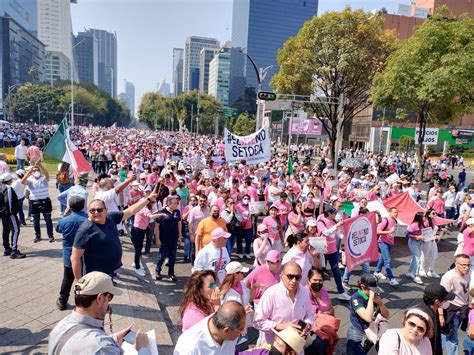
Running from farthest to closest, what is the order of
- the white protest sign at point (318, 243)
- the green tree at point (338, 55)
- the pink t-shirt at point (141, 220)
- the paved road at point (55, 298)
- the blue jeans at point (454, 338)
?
the green tree at point (338, 55) < the pink t-shirt at point (141, 220) < the white protest sign at point (318, 243) < the paved road at point (55, 298) < the blue jeans at point (454, 338)

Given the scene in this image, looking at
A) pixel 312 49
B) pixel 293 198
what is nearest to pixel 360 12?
pixel 312 49

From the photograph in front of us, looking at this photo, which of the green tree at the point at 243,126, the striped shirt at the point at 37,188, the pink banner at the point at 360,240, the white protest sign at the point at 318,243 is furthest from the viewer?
the green tree at the point at 243,126

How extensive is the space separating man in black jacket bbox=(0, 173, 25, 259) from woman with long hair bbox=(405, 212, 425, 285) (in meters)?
7.86

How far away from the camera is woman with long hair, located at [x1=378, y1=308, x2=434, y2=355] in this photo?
3027mm

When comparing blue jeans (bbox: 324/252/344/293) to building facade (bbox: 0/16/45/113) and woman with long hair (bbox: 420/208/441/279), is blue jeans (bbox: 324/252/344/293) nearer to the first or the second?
woman with long hair (bbox: 420/208/441/279)

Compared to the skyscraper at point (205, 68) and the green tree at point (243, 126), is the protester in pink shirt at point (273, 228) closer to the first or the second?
the green tree at point (243, 126)

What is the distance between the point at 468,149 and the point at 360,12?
130 ft

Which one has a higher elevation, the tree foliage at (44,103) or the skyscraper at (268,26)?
the skyscraper at (268,26)

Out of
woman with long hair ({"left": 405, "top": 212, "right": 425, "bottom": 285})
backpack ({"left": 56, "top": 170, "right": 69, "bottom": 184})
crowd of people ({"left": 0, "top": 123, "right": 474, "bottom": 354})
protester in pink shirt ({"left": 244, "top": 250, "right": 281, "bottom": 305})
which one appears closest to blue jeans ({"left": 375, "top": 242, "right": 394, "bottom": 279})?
crowd of people ({"left": 0, "top": 123, "right": 474, "bottom": 354})

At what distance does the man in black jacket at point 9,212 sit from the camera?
681 centimetres

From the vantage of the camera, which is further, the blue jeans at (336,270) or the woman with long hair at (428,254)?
the woman with long hair at (428,254)

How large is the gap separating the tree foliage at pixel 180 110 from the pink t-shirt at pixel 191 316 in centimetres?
6729

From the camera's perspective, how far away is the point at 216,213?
6.62 meters

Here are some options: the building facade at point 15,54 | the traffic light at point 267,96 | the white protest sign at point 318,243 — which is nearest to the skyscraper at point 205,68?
the building facade at point 15,54
